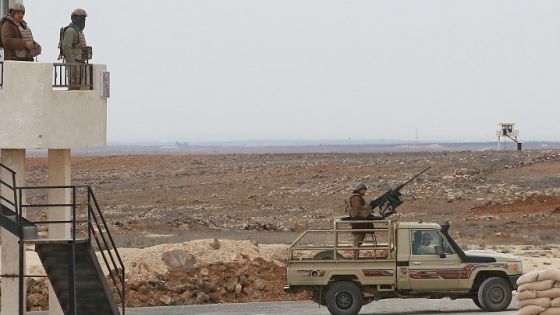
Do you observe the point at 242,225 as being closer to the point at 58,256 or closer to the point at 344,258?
the point at 344,258

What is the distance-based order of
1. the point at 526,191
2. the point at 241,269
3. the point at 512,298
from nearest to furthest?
the point at 512,298 → the point at 241,269 → the point at 526,191

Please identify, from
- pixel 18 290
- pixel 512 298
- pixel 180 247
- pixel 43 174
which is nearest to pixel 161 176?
pixel 43 174

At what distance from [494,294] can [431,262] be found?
63.7 inches

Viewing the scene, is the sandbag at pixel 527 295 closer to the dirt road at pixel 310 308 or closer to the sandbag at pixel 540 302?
the sandbag at pixel 540 302

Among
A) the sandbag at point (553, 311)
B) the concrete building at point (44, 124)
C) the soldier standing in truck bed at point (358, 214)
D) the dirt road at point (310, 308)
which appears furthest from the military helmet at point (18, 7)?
the dirt road at point (310, 308)

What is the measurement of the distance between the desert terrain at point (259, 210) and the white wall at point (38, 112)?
12.8 metres

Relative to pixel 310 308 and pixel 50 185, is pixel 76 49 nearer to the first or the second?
pixel 50 185

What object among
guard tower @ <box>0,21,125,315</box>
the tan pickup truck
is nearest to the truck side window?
the tan pickup truck

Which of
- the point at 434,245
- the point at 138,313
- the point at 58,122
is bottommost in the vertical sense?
the point at 138,313

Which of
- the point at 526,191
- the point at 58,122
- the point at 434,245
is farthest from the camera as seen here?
the point at 526,191

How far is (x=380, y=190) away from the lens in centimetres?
7569

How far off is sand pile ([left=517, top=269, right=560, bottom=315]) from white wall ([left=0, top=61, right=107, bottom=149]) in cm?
813

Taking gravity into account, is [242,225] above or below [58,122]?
below

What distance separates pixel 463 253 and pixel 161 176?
240 ft
